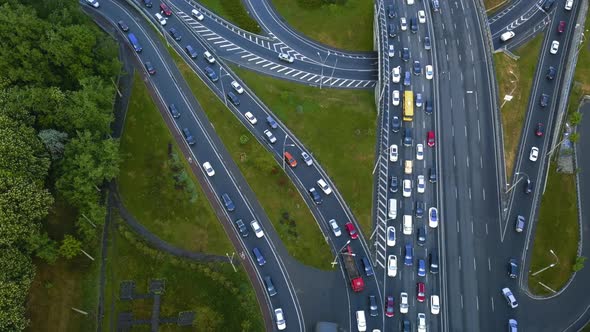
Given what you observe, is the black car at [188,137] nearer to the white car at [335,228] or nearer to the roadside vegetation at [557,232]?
the white car at [335,228]

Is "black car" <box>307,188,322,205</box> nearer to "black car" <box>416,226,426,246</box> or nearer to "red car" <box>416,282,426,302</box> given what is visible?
"black car" <box>416,226,426,246</box>

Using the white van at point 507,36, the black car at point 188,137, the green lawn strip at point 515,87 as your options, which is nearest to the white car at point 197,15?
the black car at point 188,137

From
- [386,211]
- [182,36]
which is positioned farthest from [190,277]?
[182,36]

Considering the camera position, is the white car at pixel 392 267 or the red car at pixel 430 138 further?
the red car at pixel 430 138

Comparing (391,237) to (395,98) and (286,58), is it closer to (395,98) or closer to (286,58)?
(395,98)

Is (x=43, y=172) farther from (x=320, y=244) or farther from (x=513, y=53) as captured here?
(x=513, y=53)

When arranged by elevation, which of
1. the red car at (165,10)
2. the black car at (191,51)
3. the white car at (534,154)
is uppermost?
the white car at (534,154)

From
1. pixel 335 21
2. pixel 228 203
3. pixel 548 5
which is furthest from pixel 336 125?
pixel 548 5
